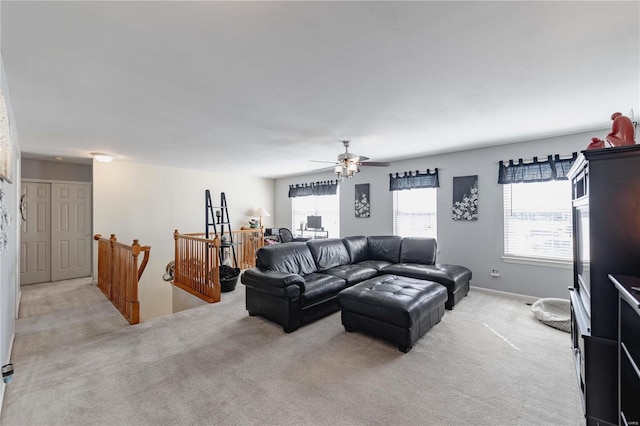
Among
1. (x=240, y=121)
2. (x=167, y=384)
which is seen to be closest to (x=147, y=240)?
(x=240, y=121)

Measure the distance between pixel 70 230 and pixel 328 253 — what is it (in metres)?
5.49

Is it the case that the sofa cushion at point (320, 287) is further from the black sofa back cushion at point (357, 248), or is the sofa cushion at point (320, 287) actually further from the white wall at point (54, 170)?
the white wall at point (54, 170)

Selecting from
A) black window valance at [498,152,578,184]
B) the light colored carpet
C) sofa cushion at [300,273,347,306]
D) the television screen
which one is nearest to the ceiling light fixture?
the light colored carpet

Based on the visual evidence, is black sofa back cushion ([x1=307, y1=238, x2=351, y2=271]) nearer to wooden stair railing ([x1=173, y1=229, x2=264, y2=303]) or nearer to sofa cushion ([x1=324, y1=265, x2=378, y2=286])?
sofa cushion ([x1=324, y1=265, x2=378, y2=286])

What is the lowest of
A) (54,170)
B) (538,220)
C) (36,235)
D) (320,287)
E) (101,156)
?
(320,287)

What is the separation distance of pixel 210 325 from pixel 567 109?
4.66 meters

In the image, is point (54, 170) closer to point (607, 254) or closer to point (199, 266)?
point (199, 266)

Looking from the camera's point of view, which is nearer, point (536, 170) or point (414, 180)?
point (536, 170)

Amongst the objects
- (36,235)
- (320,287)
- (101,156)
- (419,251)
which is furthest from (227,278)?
(36,235)

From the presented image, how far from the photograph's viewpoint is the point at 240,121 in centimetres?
321

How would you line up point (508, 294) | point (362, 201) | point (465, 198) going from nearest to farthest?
1. point (508, 294)
2. point (465, 198)
3. point (362, 201)

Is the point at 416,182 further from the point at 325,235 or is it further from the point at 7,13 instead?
the point at 7,13

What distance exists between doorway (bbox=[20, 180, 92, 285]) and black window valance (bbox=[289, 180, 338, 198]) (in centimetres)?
471

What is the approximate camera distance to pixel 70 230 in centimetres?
560
